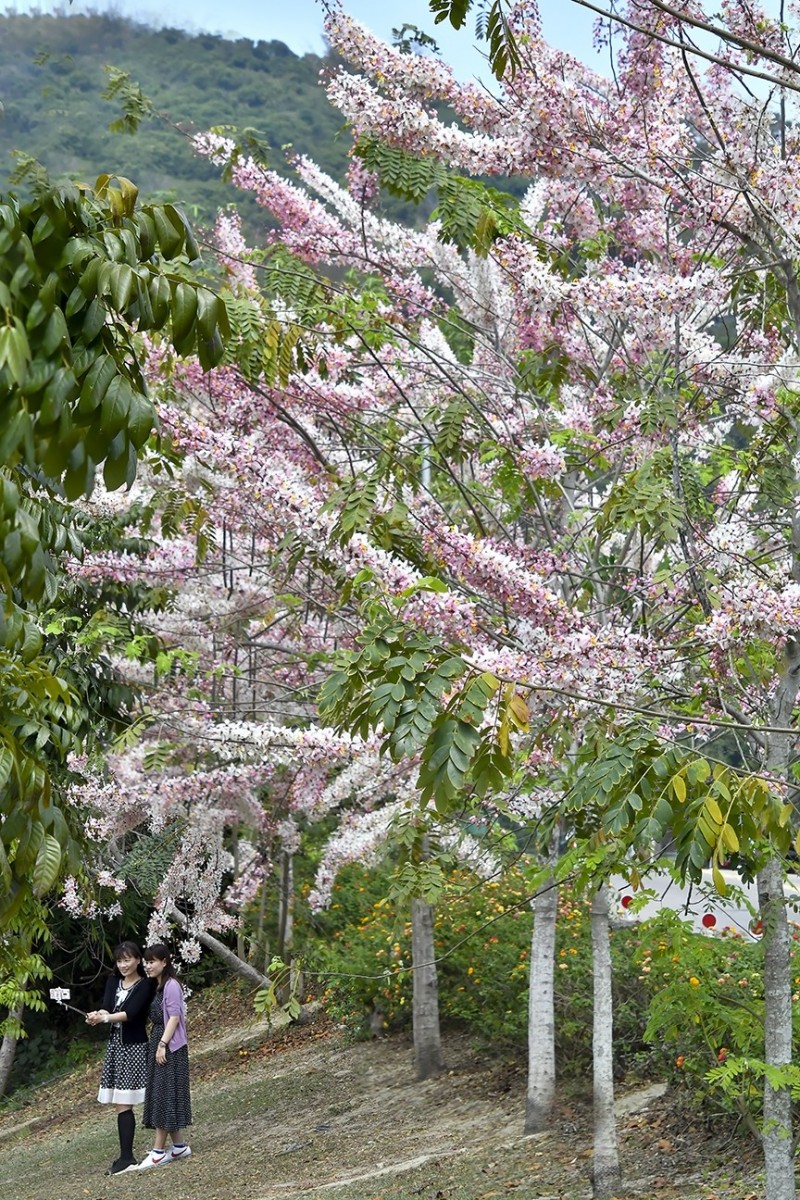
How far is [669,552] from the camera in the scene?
7137 millimetres

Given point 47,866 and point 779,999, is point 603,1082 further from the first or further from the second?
point 47,866

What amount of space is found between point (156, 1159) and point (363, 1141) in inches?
57.7

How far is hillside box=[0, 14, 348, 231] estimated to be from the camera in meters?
39.5

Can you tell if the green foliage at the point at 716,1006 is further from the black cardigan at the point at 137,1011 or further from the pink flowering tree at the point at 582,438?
the black cardigan at the point at 137,1011

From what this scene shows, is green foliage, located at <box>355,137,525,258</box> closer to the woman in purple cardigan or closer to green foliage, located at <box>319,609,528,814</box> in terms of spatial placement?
green foliage, located at <box>319,609,528,814</box>

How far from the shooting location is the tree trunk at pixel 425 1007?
393 inches

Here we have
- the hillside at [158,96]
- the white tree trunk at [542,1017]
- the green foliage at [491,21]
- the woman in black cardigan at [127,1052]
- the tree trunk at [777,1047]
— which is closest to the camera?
the green foliage at [491,21]

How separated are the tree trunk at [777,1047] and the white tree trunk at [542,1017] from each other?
2.92m

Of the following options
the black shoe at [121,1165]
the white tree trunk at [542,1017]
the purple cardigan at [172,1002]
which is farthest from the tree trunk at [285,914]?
the white tree trunk at [542,1017]

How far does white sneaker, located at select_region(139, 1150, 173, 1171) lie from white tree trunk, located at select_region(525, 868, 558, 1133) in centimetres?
276

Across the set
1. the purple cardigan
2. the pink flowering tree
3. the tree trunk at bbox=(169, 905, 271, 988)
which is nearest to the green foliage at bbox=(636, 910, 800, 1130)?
the pink flowering tree

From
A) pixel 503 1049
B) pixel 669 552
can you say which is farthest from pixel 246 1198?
pixel 669 552

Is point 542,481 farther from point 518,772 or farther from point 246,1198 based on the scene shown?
point 246,1198

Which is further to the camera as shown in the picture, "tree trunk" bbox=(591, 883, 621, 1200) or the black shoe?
the black shoe
